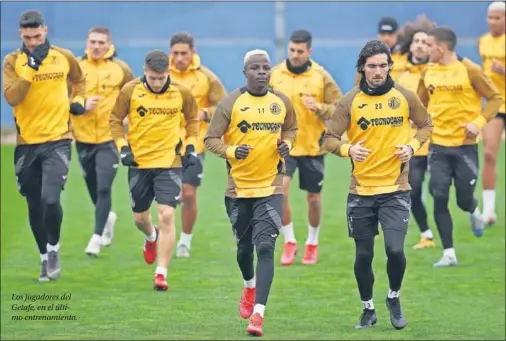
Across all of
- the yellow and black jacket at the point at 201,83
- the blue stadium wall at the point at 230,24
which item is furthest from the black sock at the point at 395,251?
the blue stadium wall at the point at 230,24

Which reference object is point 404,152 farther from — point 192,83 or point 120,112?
point 192,83

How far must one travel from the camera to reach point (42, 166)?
51.0 feet

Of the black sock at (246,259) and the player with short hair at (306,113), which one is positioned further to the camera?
the player with short hair at (306,113)

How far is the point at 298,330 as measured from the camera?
43.8 feet

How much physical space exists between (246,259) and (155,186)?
200cm

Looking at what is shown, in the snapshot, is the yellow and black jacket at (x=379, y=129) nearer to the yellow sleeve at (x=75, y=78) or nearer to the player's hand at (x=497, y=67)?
the yellow sleeve at (x=75, y=78)

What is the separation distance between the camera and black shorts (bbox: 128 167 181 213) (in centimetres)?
1512

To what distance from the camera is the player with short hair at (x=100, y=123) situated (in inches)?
689

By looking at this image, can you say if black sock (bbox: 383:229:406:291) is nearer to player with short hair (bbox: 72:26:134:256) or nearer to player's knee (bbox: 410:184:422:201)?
player's knee (bbox: 410:184:422:201)

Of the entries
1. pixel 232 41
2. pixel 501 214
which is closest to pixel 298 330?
pixel 501 214

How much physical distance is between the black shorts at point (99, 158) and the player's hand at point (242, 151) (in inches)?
193

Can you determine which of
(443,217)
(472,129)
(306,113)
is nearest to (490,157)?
(443,217)

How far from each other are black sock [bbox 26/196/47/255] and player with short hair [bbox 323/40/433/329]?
4149 mm

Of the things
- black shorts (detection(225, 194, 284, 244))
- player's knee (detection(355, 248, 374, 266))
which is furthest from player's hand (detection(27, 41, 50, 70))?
player's knee (detection(355, 248, 374, 266))
